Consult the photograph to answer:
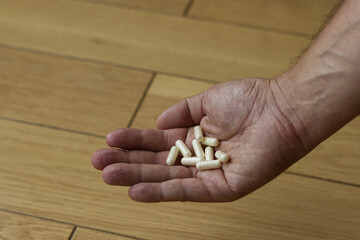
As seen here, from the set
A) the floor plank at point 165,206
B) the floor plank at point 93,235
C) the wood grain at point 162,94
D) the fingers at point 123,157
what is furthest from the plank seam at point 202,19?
the floor plank at point 93,235

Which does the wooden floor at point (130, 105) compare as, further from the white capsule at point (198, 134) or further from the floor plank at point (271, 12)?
the white capsule at point (198, 134)

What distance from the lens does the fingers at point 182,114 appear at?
976 millimetres

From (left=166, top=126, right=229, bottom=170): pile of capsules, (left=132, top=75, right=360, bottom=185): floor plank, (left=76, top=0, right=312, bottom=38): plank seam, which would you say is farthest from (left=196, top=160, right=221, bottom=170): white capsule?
(left=76, top=0, right=312, bottom=38): plank seam

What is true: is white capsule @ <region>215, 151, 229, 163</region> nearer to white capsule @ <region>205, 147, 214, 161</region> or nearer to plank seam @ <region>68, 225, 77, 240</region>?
white capsule @ <region>205, 147, 214, 161</region>

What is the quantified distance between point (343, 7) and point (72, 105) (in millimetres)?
606

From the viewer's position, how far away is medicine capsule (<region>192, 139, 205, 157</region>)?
94cm

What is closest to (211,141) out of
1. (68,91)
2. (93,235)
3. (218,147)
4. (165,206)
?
(218,147)

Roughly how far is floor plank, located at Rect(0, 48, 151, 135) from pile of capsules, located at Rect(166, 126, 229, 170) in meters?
0.23

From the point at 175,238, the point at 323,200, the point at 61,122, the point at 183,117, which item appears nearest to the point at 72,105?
the point at 61,122

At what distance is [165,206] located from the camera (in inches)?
38.5

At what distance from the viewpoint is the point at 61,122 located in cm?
114

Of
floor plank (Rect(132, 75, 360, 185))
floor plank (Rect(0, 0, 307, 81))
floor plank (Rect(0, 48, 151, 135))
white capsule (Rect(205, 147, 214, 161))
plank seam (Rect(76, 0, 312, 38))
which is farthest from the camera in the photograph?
plank seam (Rect(76, 0, 312, 38))

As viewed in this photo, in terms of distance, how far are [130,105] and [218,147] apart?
303 millimetres

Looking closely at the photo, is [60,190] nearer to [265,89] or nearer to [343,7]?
[265,89]
